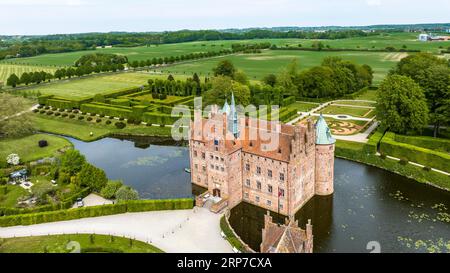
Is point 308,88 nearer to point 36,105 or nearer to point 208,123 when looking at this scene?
point 208,123

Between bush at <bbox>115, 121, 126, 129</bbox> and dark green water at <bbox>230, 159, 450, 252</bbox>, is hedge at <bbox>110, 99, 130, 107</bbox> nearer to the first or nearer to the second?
bush at <bbox>115, 121, 126, 129</bbox>

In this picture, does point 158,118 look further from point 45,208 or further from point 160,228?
point 160,228

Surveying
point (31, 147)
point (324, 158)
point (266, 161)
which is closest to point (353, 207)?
point (324, 158)

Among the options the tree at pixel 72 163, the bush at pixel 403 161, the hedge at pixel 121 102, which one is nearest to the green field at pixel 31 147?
the tree at pixel 72 163

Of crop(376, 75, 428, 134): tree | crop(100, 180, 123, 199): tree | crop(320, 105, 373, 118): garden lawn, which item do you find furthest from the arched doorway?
crop(320, 105, 373, 118): garden lawn

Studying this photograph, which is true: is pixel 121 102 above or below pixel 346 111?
above

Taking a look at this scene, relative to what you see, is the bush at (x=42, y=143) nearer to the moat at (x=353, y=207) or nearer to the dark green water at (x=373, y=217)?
the moat at (x=353, y=207)

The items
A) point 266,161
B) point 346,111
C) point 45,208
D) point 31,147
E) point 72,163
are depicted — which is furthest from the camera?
point 346,111
